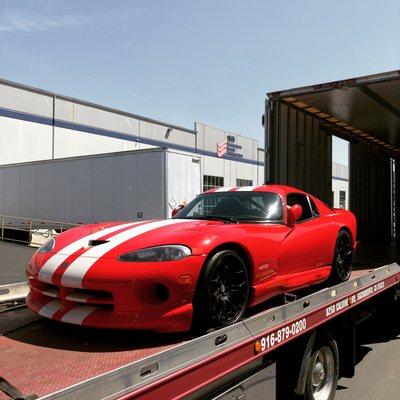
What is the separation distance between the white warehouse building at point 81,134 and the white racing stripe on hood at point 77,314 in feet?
42.2

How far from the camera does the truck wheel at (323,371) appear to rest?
3879 millimetres

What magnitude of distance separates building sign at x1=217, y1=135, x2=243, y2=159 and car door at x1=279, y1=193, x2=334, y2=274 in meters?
36.0

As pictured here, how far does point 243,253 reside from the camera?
354 centimetres

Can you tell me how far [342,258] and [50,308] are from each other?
131 inches

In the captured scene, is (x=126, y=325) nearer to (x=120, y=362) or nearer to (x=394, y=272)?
(x=120, y=362)

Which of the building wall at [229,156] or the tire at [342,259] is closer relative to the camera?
the tire at [342,259]

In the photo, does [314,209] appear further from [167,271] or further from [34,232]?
[34,232]

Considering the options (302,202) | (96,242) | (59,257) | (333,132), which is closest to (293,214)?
(302,202)

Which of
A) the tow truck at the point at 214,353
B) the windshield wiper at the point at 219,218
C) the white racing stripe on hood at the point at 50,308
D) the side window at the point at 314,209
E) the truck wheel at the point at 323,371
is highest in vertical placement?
the side window at the point at 314,209

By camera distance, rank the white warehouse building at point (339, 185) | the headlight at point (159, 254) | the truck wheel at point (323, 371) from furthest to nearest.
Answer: the white warehouse building at point (339, 185), the truck wheel at point (323, 371), the headlight at point (159, 254)

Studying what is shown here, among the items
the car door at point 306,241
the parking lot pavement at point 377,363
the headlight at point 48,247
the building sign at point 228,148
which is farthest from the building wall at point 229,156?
the headlight at point 48,247

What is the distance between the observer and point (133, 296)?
292 centimetres

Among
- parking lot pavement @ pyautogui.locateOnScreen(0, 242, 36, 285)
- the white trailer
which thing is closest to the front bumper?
parking lot pavement @ pyautogui.locateOnScreen(0, 242, 36, 285)

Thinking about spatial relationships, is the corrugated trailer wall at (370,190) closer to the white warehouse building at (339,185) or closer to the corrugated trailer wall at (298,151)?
the corrugated trailer wall at (298,151)
